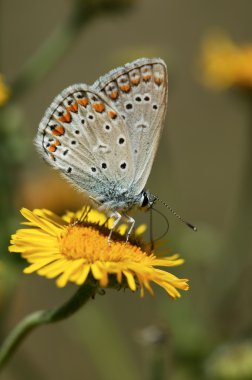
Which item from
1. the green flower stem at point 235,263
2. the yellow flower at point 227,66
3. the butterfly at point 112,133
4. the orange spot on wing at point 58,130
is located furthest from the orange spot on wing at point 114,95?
the yellow flower at point 227,66

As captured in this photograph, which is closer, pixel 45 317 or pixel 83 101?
pixel 45 317

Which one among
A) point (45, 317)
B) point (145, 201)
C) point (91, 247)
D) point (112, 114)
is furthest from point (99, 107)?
point (45, 317)

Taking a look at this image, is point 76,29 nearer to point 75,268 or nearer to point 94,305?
point 94,305

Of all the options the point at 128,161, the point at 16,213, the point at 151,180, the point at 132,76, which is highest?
the point at 132,76

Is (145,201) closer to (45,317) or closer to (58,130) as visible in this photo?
(58,130)

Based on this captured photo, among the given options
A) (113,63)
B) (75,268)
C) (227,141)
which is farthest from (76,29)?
(227,141)

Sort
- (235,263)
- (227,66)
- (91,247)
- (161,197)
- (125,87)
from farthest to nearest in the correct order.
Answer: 1. (227,66)
2. (161,197)
3. (235,263)
4. (125,87)
5. (91,247)

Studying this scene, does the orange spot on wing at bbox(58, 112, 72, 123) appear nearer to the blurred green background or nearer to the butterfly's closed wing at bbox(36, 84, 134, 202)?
the butterfly's closed wing at bbox(36, 84, 134, 202)

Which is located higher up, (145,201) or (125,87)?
(125,87)

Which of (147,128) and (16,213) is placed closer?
(147,128)
